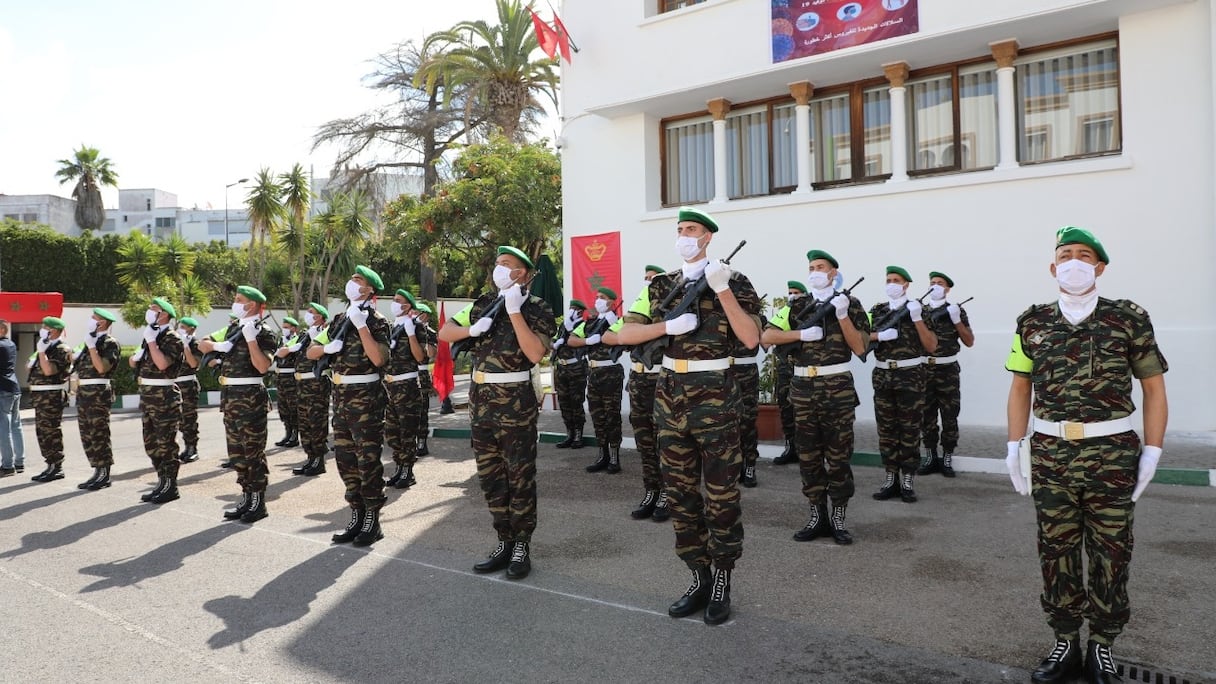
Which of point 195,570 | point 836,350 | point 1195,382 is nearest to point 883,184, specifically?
point 1195,382

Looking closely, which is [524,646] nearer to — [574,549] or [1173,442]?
[574,549]

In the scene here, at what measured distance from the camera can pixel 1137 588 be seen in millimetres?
4844

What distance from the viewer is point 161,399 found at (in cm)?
843

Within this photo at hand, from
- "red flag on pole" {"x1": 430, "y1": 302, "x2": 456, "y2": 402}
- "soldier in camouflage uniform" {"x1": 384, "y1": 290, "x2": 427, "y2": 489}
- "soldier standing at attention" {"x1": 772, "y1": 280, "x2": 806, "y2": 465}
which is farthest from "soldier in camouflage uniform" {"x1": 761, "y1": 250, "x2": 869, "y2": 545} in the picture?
"red flag on pole" {"x1": 430, "y1": 302, "x2": 456, "y2": 402}

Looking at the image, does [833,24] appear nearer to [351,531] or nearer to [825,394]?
[825,394]

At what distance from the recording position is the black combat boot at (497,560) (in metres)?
5.59

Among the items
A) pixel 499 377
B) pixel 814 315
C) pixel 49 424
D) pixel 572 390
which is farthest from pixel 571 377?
pixel 49 424

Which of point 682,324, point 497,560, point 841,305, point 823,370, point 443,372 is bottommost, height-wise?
point 497,560

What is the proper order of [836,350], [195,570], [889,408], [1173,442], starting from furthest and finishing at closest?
1. [1173,442]
2. [889,408]
3. [836,350]
4. [195,570]

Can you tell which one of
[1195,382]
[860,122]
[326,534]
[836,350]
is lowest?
[326,534]

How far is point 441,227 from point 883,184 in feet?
29.0

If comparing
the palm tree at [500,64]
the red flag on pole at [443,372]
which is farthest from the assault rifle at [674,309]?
the palm tree at [500,64]

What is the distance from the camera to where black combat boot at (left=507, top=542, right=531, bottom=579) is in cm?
543

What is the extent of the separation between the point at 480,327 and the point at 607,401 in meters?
4.25
